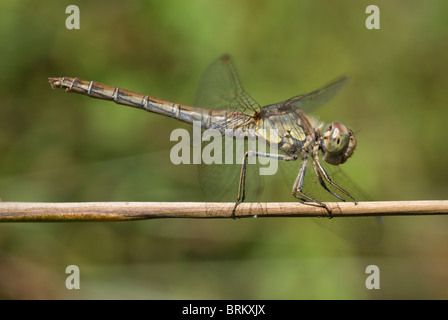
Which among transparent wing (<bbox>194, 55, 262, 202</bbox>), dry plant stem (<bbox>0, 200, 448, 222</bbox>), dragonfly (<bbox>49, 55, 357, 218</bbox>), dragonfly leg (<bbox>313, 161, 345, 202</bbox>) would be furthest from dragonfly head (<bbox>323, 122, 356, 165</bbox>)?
dry plant stem (<bbox>0, 200, 448, 222</bbox>)

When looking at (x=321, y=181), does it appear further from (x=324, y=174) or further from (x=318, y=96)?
(x=318, y=96)

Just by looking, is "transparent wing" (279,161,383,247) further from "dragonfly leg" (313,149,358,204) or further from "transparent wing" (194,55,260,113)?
"transparent wing" (194,55,260,113)

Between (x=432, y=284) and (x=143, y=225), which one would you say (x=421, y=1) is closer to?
(x=432, y=284)

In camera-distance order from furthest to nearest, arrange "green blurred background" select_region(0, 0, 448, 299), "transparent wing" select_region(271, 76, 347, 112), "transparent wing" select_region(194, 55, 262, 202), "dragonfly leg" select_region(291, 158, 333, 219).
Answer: "green blurred background" select_region(0, 0, 448, 299)
"transparent wing" select_region(271, 76, 347, 112)
"transparent wing" select_region(194, 55, 262, 202)
"dragonfly leg" select_region(291, 158, 333, 219)

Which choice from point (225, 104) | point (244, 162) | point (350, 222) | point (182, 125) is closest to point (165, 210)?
point (244, 162)

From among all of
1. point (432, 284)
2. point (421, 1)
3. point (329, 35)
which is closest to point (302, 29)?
point (329, 35)

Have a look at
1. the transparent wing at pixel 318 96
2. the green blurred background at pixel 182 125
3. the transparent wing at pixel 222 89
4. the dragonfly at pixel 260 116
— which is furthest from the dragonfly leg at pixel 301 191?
the green blurred background at pixel 182 125
